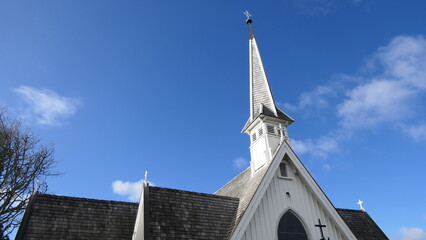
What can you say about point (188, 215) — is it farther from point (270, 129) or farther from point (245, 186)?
point (270, 129)

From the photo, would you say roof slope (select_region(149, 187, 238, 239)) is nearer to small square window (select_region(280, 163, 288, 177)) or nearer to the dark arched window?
the dark arched window

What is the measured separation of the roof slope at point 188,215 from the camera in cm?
1223

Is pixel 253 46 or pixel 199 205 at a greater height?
pixel 253 46

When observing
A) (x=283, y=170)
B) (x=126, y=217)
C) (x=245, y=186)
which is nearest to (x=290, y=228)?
(x=283, y=170)

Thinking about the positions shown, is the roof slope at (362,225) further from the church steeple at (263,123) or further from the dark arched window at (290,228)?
the church steeple at (263,123)

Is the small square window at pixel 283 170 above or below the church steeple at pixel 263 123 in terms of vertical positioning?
below

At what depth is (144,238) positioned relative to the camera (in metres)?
11.3

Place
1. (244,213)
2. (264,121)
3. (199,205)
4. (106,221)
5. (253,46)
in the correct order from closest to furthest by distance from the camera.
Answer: (244,213), (199,205), (106,221), (264,121), (253,46)

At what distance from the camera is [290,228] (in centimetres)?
1404

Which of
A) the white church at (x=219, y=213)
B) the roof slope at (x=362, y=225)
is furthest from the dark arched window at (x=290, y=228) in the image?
the roof slope at (x=362, y=225)

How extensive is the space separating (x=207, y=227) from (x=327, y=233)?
5939 mm

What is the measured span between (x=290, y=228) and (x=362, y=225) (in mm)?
6685

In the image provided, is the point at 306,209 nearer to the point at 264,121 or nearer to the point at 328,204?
the point at 328,204

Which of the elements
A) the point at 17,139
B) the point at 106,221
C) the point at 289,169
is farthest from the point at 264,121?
the point at 17,139
